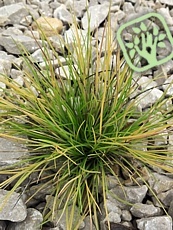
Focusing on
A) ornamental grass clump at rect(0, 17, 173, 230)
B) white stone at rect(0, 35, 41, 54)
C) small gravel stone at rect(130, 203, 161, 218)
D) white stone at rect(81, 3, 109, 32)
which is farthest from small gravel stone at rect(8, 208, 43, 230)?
white stone at rect(81, 3, 109, 32)

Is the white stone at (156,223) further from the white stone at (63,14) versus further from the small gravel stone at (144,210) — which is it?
the white stone at (63,14)

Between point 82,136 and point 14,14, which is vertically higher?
point 14,14

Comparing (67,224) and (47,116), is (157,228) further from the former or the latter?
(47,116)

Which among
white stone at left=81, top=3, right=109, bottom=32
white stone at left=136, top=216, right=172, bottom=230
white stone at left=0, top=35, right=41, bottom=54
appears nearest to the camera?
white stone at left=136, top=216, right=172, bottom=230

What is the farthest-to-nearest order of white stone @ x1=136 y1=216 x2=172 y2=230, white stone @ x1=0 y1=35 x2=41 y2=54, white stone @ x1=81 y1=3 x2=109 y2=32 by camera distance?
white stone @ x1=81 y1=3 x2=109 y2=32 < white stone @ x1=0 y1=35 x2=41 y2=54 < white stone @ x1=136 y1=216 x2=172 y2=230

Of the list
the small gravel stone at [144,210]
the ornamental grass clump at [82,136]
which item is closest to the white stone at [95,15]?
the ornamental grass clump at [82,136]

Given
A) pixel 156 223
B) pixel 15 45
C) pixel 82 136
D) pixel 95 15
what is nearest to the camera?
pixel 156 223

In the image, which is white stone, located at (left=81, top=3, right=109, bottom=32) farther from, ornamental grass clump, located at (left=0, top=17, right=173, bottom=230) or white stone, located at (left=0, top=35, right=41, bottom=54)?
ornamental grass clump, located at (left=0, top=17, right=173, bottom=230)

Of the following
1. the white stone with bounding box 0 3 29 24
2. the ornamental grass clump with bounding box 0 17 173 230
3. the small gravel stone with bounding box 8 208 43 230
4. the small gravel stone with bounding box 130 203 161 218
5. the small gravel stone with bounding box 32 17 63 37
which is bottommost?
the small gravel stone with bounding box 8 208 43 230

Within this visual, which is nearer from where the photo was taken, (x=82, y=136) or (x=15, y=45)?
(x=82, y=136)

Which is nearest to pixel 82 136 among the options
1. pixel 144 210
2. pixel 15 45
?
pixel 144 210

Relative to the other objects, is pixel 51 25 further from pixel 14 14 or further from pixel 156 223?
pixel 156 223

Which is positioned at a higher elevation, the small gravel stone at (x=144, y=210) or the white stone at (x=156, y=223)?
the small gravel stone at (x=144, y=210)
